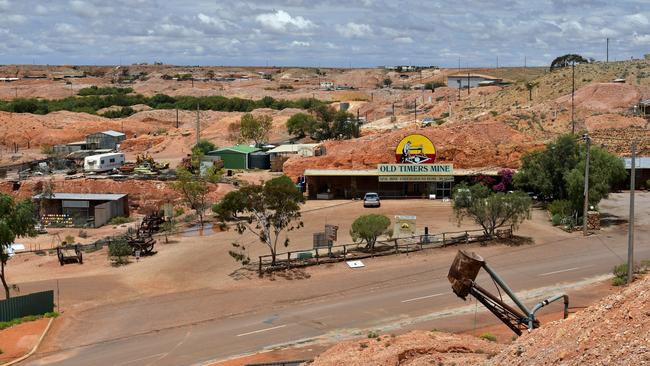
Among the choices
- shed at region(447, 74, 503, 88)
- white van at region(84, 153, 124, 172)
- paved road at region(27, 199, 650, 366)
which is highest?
shed at region(447, 74, 503, 88)

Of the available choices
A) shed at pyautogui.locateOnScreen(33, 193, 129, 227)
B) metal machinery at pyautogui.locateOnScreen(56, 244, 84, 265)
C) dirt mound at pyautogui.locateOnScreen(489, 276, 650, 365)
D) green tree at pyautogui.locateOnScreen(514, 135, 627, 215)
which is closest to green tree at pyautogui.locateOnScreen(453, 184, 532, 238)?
green tree at pyautogui.locateOnScreen(514, 135, 627, 215)

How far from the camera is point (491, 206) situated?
39.0 metres

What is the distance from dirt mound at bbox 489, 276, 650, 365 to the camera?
41.3 ft

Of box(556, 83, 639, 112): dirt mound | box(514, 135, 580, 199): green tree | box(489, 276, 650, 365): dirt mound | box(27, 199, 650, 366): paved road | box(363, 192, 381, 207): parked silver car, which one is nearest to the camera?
box(489, 276, 650, 365): dirt mound

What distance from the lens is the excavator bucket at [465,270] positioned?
16.8 m

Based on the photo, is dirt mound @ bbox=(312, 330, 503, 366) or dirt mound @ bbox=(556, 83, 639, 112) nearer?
dirt mound @ bbox=(312, 330, 503, 366)

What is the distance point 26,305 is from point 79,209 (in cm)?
2441

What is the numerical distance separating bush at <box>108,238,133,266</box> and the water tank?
1213 inches

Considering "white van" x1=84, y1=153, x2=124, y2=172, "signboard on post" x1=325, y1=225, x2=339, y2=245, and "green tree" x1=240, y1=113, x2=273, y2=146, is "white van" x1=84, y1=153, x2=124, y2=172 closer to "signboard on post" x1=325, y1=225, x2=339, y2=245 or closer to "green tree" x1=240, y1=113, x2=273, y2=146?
"green tree" x1=240, y1=113, x2=273, y2=146

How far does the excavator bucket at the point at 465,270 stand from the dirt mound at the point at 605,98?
61519mm

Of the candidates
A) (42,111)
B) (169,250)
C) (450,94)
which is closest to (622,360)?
(169,250)

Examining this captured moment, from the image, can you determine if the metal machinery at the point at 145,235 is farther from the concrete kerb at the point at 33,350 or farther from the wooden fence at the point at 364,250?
the concrete kerb at the point at 33,350

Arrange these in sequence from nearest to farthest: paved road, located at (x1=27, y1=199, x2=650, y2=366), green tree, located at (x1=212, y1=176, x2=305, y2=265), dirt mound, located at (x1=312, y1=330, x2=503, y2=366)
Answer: dirt mound, located at (x1=312, y1=330, x2=503, y2=366)
paved road, located at (x1=27, y1=199, x2=650, y2=366)
green tree, located at (x1=212, y1=176, x2=305, y2=265)

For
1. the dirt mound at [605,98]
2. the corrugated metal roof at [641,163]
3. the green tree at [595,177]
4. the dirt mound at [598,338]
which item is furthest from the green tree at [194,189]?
the dirt mound at [605,98]
